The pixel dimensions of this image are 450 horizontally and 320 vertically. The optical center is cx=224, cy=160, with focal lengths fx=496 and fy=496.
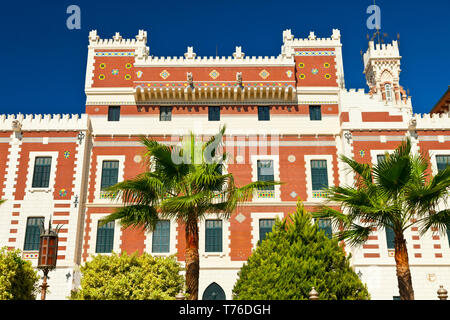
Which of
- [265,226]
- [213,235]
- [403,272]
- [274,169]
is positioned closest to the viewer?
[403,272]

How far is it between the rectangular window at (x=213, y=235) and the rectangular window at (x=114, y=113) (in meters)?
8.82

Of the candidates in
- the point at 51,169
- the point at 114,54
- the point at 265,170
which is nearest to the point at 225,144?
the point at 265,170

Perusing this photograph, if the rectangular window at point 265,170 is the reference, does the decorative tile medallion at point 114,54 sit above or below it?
above

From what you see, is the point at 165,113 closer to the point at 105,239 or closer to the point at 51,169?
the point at 51,169

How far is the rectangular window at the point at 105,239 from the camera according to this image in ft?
90.1

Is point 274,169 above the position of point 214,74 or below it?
below

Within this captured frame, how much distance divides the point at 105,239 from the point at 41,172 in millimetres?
5358

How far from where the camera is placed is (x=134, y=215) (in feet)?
54.4

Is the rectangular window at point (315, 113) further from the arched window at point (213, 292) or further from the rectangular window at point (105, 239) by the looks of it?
the rectangular window at point (105, 239)

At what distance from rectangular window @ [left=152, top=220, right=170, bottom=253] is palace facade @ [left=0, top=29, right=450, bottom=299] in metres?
0.06

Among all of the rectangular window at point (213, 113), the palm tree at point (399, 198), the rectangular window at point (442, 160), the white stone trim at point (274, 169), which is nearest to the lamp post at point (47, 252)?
the palm tree at point (399, 198)

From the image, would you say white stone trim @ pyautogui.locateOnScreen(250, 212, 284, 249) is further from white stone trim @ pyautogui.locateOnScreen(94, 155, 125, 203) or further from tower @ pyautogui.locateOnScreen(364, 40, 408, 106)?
tower @ pyautogui.locateOnScreen(364, 40, 408, 106)

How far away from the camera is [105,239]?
27672mm
